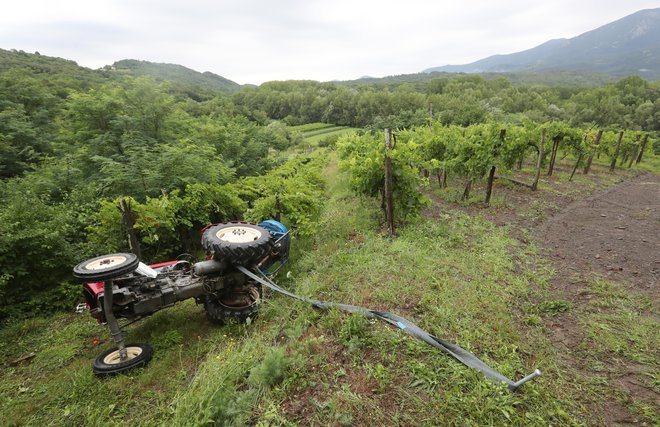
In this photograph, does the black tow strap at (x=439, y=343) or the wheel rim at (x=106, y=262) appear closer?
the black tow strap at (x=439, y=343)

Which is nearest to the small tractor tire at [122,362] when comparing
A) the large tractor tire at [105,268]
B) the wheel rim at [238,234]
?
the large tractor tire at [105,268]

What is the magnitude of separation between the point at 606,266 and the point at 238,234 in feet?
24.8

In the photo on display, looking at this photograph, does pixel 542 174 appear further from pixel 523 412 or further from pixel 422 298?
pixel 523 412

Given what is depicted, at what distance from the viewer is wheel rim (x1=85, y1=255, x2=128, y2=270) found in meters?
3.76

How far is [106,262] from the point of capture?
3.93 metres

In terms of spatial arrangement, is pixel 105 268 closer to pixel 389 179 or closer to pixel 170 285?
pixel 170 285

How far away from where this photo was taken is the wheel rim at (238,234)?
4.99 m

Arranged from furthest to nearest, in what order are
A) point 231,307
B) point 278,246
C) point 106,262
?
point 278,246 < point 231,307 < point 106,262

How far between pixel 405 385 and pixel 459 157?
9.97 meters

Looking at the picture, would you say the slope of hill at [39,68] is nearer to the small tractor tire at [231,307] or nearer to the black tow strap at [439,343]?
the small tractor tire at [231,307]

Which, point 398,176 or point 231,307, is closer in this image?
point 231,307

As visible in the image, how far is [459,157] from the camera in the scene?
11234 millimetres

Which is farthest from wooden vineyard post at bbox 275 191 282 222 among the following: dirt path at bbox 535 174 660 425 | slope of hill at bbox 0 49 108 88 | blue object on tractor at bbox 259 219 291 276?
slope of hill at bbox 0 49 108 88

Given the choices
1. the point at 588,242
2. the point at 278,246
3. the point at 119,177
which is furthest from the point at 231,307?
the point at 588,242
